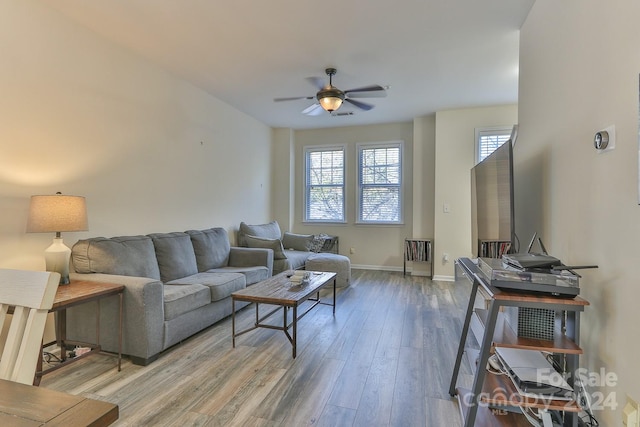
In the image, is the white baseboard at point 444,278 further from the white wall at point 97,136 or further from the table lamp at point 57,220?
the table lamp at point 57,220

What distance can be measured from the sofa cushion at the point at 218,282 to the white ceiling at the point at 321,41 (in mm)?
2265

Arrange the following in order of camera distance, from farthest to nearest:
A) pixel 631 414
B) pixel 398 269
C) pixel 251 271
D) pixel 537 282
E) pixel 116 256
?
pixel 398 269
pixel 251 271
pixel 116 256
pixel 537 282
pixel 631 414

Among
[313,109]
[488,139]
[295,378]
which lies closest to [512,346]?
[295,378]

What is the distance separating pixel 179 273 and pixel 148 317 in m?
1.02

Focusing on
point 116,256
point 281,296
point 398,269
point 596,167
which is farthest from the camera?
point 398,269

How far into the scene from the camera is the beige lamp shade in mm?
2229

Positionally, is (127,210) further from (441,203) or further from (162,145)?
(441,203)

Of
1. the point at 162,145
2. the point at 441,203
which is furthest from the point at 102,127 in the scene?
the point at 441,203

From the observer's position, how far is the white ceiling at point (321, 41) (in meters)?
2.51

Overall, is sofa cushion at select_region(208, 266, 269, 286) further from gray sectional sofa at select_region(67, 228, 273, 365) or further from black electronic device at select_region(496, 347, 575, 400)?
black electronic device at select_region(496, 347, 575, 400)

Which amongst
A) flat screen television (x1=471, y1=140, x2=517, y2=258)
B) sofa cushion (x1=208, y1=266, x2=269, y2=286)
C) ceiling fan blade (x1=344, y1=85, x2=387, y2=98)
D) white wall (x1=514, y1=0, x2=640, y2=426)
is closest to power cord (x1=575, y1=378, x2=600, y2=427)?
white wall (x1=514, y1=0, x2=640, y2=426)

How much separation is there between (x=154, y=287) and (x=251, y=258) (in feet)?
5.75

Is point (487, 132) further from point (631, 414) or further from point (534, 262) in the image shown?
point (631, 414)

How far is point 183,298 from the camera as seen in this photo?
8.91 feet
